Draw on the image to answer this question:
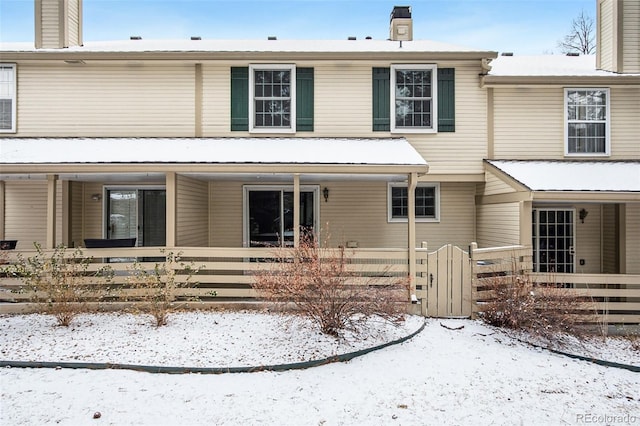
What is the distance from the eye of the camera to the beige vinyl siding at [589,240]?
1081 cm

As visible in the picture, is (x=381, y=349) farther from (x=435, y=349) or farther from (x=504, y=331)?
(x=504, y=331)

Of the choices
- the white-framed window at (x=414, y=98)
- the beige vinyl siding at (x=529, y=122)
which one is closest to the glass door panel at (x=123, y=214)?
the white-framed window at (x=414, y=98)

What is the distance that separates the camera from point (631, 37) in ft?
36.4

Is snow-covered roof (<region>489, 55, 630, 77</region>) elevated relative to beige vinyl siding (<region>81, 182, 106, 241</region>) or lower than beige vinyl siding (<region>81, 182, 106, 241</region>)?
elevated

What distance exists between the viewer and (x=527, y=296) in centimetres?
679

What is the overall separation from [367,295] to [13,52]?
34.6ft

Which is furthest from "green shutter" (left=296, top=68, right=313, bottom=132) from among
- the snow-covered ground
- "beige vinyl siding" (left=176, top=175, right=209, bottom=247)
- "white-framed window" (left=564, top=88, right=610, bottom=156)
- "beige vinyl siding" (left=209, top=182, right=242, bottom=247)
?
"white-framed window" (left=564, top=88, right=610, bottom=156)

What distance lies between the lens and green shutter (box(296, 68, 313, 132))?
409 inches

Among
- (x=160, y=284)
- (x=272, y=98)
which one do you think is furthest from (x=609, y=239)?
(x=160, y=284)

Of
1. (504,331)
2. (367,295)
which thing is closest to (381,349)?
(367,295)

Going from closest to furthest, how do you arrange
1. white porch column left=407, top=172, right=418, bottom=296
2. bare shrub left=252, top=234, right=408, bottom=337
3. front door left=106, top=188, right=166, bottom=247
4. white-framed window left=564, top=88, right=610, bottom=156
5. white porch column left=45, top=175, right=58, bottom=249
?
1. bare shrub left=252, top=234, right=408, bottom=337
2. white porch column left=407, top=172, right=418, bottom=296
3. white porch column left=45, top=175, right=58, bottom=249
4. white-framed window left=564, top=88, right=610, bottom=156
5. front door left=106, top=188, right=166, bottom=247

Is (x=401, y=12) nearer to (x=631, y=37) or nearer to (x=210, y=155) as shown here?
(x=631, y=37)

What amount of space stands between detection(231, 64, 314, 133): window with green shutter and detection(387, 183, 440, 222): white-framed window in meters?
2.91

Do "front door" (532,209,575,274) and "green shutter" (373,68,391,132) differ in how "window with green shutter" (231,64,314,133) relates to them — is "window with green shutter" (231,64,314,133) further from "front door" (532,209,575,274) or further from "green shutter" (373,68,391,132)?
"front door" (532,209,575,274)
